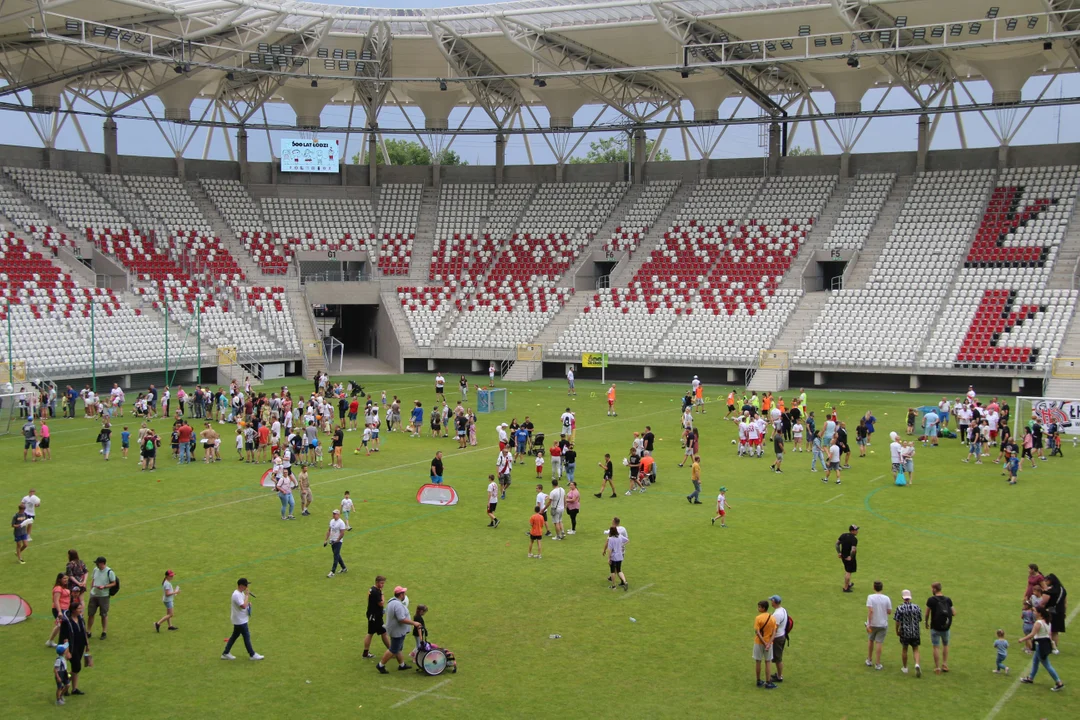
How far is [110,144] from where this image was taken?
62156 mm

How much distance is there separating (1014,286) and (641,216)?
832 inches

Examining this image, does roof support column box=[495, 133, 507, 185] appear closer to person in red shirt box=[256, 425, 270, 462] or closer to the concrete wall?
the concrete wall

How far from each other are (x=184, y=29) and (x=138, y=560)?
115 ft

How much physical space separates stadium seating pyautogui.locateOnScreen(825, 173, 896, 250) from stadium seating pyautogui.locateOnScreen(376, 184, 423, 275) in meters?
23.9

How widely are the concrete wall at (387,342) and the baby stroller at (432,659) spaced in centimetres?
4280

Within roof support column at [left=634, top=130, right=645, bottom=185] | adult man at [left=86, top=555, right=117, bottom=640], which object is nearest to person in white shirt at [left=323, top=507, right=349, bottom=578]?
adult man at [left=86, top=555, right=117, bottom=640]

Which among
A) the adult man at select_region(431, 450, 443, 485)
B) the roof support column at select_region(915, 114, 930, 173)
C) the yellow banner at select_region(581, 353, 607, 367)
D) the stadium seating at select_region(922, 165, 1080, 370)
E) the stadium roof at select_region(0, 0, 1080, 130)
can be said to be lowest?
the adult man at select_region(431, 450, 443, 485)

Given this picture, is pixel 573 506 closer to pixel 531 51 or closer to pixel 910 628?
pixel 910 628

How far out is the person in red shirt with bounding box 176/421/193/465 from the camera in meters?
31.5

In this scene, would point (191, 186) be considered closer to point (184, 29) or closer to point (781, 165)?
point (184, 29)

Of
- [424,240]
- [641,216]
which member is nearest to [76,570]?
[641,216]

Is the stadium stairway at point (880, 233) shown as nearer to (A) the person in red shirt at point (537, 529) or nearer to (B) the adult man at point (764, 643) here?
(A) the person in red shirt at point (537, 529)

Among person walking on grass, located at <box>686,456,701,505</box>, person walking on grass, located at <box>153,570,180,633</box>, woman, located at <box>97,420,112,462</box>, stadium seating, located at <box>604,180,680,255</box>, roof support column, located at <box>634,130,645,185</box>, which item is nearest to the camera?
person walking on grass, located at <box>153,570,180,633</box>

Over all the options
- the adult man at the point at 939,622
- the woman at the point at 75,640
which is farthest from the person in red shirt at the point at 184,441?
the adult man at the point at 939,622
